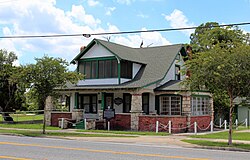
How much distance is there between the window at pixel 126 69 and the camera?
30.6 meters

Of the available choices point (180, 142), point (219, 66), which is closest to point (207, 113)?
point (180, 142)

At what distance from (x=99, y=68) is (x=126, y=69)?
2350 mm

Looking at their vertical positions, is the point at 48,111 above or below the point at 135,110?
below

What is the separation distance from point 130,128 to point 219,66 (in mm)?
12484

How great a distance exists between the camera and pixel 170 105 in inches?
1161

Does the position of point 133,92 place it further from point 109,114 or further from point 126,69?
point 126,69

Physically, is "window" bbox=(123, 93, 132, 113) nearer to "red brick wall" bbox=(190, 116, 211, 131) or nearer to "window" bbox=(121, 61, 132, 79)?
"window" bbox=(121, 61, 132, 79)

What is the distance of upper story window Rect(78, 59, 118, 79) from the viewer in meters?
30.6

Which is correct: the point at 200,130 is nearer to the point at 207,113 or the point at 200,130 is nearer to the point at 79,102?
the point at 207,113

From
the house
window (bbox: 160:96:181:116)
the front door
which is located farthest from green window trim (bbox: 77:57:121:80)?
window (bbox: 160:96:181:116)

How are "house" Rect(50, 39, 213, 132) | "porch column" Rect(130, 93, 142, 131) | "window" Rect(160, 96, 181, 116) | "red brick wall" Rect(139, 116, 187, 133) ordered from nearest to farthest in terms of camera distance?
"red brick wall" Rect(139, 116, 187, 133) < "porch column" Rect(130, 93, 142, 131) < "house" Rect(50, 39, 213, 132) < "window" Rect(160, 96, 181, 116)

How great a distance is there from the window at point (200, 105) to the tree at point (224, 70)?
433 inches

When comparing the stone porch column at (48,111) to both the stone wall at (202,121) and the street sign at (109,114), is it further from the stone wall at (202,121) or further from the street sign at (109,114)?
the stone wall at (202,121)

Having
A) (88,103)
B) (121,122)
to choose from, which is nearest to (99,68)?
(88,103)
